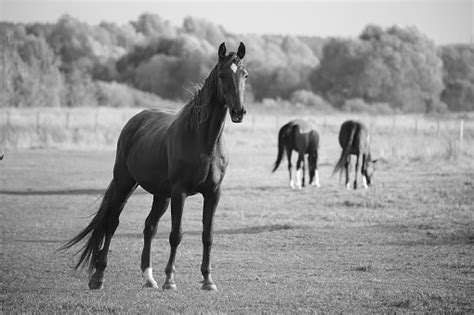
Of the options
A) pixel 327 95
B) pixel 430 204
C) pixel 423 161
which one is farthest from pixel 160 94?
pixel 430 204

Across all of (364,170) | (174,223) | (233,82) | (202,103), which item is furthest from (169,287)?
(364,170)

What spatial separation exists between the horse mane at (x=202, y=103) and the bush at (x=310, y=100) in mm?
54076

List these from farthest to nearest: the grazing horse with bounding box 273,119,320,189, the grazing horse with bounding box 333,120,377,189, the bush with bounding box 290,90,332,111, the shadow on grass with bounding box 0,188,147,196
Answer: the bush with bounding box 290,90,332,111 < the grazing horse with bounding box 273,119,320,189 < the grazing horse with bounding box 333,120,377,189 < the shadow on grass with bounding box 0,188,147,196

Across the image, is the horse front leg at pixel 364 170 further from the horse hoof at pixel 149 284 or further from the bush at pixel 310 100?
the bush at pixel 310 100

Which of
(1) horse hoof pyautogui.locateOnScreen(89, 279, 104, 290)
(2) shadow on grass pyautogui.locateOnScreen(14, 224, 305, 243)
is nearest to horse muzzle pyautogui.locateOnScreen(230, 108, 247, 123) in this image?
(1) horse hoof pyautogui.locateOnScreen(89, 279, 104, 290)

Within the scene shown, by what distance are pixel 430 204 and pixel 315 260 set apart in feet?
21.9

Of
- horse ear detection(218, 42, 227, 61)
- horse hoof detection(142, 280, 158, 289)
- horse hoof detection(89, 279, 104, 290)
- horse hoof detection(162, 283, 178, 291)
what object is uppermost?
horse ear detection(218, 42, 227, 61)

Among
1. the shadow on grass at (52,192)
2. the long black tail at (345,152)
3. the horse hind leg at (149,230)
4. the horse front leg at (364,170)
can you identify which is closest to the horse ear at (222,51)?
the horse hind leg at (149,230)

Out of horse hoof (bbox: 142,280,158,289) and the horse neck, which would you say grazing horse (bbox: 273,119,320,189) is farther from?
the horse neck

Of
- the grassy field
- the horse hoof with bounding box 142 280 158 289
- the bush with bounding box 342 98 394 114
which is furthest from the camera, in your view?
the bush with bounding box 342 98 394 114

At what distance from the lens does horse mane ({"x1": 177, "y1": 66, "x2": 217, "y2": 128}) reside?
753 cm

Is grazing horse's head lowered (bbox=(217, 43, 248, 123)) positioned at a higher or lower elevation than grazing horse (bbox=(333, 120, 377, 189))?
higher

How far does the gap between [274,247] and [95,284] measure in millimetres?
3677

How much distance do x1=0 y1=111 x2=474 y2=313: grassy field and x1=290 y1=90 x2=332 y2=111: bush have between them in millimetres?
38480
